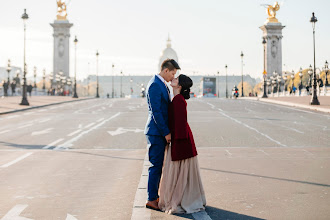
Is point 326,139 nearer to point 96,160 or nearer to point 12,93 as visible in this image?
point 96,160

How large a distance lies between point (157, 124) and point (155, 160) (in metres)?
0.48

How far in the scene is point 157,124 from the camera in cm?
662

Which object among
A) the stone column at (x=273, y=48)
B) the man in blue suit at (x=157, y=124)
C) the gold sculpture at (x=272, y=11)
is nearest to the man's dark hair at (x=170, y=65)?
the man in blue suit at (x=157, y=124)

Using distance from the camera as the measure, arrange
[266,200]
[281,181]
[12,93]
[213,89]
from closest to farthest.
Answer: [266,200] → [281,181] → [12,93] → [213,89]

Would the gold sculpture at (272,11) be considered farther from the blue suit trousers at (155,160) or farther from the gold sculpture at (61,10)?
the blue suit trousers at (155,160)

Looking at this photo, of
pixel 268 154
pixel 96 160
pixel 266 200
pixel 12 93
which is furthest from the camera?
pixel 12 93

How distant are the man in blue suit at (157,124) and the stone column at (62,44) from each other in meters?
106

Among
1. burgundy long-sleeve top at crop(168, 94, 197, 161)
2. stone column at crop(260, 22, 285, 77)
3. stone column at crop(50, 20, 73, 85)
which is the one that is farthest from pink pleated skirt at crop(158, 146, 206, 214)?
stone column at crop(50, 20, 73, 85)

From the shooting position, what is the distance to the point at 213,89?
175125mm

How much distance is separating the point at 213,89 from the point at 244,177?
167 meters

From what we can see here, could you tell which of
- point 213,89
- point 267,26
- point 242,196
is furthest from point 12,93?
point 213,89

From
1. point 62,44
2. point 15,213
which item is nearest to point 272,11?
point 62,44

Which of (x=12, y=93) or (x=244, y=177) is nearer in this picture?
(x=244, y=177)

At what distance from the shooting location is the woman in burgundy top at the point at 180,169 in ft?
21.7
